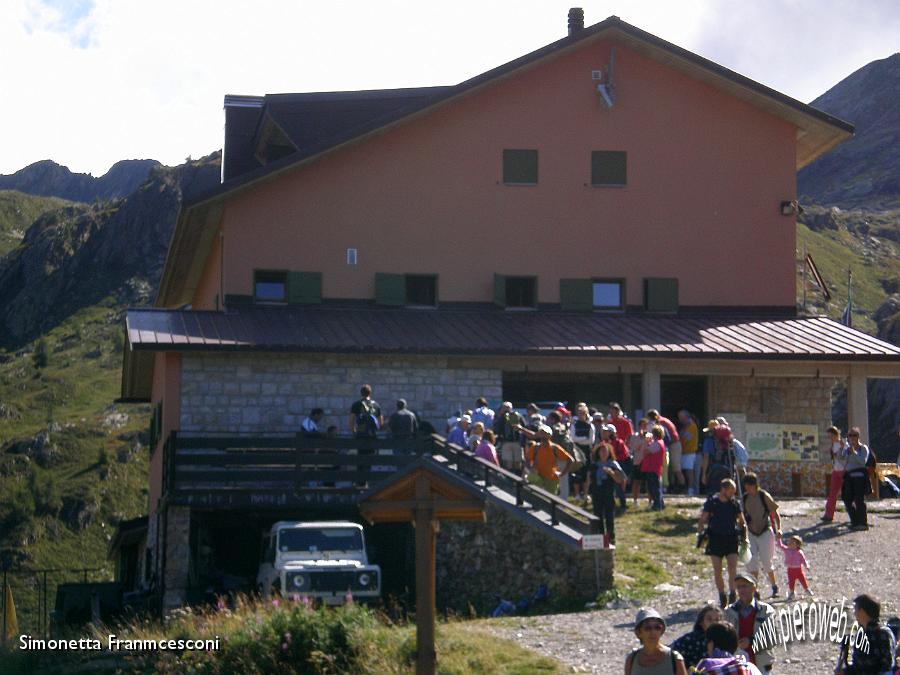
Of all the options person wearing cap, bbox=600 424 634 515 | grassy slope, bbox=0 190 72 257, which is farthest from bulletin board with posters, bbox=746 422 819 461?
grassy slope, bbox=0 190 72 257

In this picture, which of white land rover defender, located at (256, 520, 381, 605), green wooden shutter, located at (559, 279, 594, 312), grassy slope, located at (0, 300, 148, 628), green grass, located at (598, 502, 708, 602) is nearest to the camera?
green grass, located at (598, 502, 708, 602)

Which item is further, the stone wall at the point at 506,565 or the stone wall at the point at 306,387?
the stone wall at the point at 306,387

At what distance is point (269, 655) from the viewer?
55.2 ft

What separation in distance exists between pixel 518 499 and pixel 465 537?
1.27 metres

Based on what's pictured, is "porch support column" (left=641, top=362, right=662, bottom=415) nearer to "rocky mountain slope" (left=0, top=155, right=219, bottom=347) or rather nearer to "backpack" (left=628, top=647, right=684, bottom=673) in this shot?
"backpack" (left=628, top=647, right=684, bottom=673)

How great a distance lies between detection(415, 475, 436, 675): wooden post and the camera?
14375mm

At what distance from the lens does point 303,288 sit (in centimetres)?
3130

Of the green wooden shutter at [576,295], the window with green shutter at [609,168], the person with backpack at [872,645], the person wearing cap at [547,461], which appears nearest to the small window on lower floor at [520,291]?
the green wooden shutter at [576,295]

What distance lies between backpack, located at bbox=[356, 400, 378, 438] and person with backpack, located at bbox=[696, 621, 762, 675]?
13.6 metres

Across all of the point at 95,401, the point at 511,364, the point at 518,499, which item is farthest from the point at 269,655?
the point at 95,401

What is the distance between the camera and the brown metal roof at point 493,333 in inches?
1116

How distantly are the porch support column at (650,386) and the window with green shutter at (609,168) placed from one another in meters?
4.74
